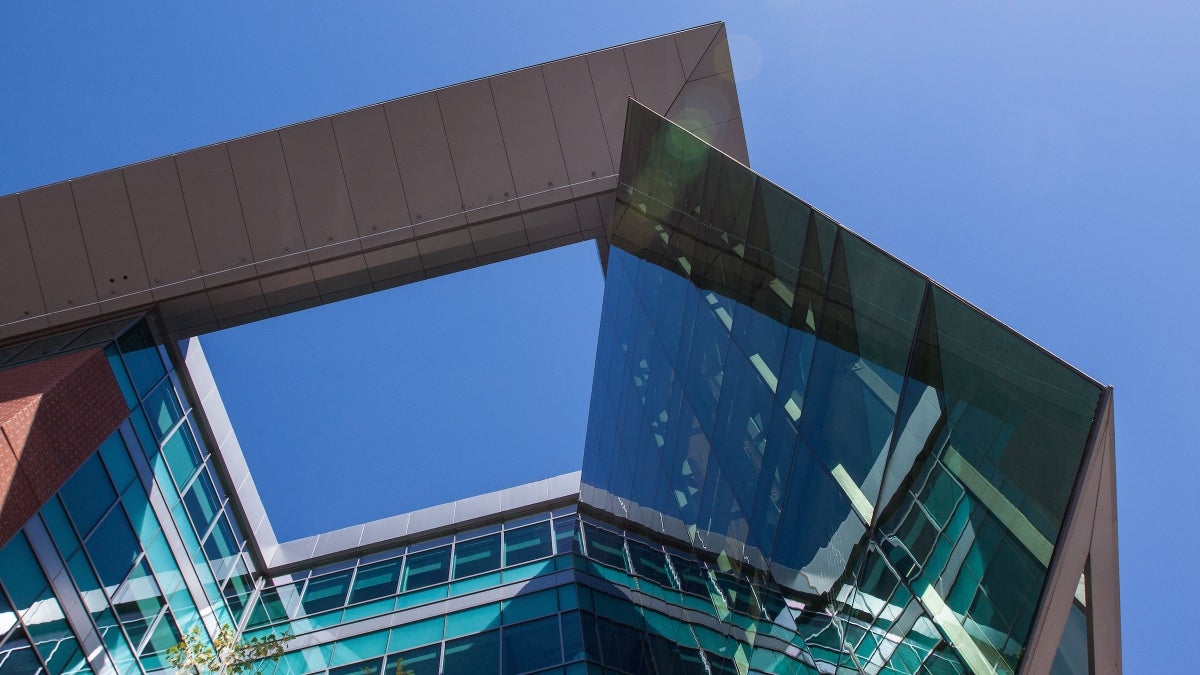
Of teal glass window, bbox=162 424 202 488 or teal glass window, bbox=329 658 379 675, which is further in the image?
teal glass window, bbox=329 658 379 675

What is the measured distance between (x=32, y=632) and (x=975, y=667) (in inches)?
599

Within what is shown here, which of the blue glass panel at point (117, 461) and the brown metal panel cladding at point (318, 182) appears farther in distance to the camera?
the brown metal panel cladding at point (318, 182)

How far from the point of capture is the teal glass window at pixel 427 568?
26.4 metres

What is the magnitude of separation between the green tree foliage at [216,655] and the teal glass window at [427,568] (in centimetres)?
512

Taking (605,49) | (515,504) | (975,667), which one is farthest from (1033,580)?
(515,504)

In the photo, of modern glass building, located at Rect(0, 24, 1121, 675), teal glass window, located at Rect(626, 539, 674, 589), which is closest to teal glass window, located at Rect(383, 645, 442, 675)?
modern glass building, located at Rect(0, 24, 1121, 675)

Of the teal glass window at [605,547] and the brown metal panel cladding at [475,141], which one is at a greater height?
the brown metal panel cladding at [475,141]

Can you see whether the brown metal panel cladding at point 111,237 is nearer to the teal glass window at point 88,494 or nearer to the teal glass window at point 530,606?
the teal glass window at point 88,494

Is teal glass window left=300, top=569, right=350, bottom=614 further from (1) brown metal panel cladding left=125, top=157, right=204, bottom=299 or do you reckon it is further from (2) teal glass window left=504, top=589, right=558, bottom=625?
(1) brown metal panel cladding left=125, top=157, right=204, bottom=299

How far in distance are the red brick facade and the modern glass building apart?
8 cm

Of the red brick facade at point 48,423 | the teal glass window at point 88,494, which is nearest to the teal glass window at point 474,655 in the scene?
the teal glass window at point 88,494

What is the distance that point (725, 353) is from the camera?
12398mm

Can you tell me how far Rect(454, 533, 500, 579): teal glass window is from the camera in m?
26.4

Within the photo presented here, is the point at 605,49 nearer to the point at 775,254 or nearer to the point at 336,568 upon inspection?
the point at 775,254
